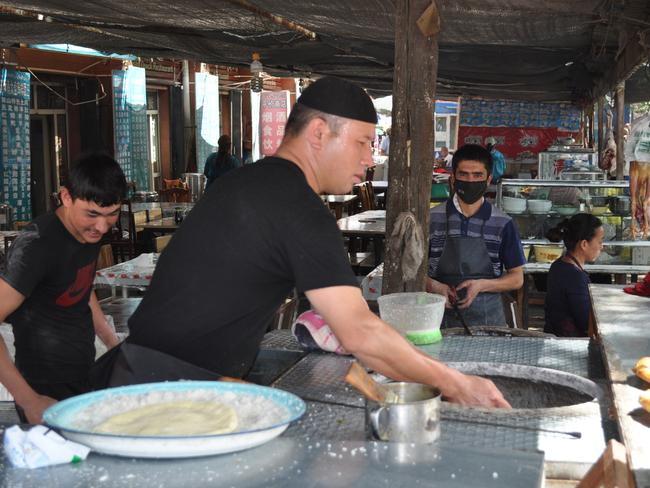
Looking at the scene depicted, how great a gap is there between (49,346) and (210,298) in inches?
45.1

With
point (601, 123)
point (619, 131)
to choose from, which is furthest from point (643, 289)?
point (601, 123)

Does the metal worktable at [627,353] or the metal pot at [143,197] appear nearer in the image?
the metal worktable at [627,353]

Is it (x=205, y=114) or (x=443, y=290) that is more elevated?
(x=205, y=114)

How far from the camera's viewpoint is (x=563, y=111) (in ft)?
61.8

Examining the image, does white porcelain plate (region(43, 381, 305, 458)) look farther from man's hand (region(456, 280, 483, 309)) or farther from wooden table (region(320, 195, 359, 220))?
wooden table (region(320, 195, 359, 220))

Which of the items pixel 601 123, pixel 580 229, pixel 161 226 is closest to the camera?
pixel 580 229

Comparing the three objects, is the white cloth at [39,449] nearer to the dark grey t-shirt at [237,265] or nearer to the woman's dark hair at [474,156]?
the dark grey t-shirt at [237,265]

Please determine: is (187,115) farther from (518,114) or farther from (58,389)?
(58,389)

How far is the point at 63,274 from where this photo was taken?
313 centimetres

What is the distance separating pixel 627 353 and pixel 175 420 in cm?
168

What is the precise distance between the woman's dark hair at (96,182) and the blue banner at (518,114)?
16.7 meters

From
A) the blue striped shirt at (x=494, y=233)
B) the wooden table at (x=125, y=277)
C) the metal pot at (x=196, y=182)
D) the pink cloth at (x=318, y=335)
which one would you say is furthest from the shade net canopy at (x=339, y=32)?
the metal pot at (x=196, y=182)

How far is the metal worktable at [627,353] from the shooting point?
6.27ft

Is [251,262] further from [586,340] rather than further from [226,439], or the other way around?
[586,340]
